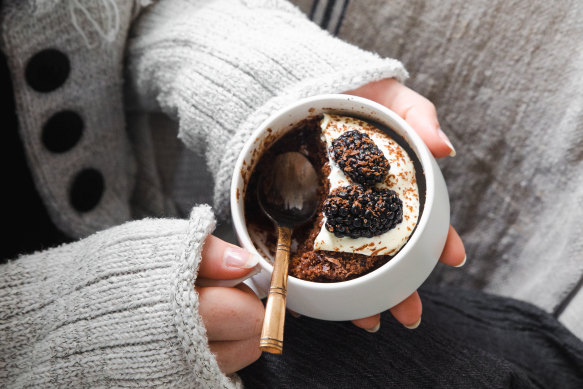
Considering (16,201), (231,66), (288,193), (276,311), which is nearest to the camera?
(276,311)

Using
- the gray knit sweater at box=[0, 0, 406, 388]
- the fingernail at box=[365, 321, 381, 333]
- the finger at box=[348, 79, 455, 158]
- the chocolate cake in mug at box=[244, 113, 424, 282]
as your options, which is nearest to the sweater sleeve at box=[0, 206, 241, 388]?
the gray knit sweater at box=[0, 0, 406, 388]

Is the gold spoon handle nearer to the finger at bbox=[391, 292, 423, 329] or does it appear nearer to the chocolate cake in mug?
the chocolate cake in mug

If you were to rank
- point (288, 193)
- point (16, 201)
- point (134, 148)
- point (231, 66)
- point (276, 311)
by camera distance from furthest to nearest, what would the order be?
point (134, 148)
point (16, 201)
point (231, 66)
point (288, 193)
point (276, 311)

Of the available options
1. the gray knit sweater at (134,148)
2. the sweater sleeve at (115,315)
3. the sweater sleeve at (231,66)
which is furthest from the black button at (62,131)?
the sweater sleeve at (115,315)

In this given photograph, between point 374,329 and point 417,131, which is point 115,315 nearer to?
point 374,329

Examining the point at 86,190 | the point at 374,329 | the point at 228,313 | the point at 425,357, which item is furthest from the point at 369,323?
the point at 86,190

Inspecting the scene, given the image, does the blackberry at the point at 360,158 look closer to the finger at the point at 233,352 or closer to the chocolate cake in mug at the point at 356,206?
the chocolate cake in mug at the point at 356,206
